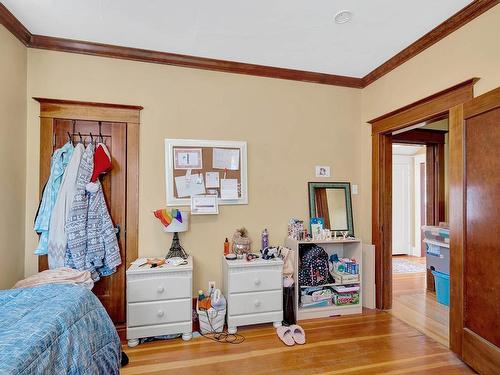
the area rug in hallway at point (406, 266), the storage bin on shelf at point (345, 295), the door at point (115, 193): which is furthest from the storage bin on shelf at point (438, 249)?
the door at point (115, 193)

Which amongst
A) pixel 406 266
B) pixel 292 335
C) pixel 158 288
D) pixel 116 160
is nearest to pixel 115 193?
pixel 116 160

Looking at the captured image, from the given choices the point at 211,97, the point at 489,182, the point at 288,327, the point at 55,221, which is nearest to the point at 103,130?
the point at 55,221

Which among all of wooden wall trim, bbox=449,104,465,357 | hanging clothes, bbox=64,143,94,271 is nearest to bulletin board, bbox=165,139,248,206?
hanging clothes, bbox=64,143,94,271

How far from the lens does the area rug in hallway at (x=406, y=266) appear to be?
4.50 metres

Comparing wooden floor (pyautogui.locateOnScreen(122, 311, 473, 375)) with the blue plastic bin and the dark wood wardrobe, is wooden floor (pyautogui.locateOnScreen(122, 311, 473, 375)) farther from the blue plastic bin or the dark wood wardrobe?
the blue plastic bin

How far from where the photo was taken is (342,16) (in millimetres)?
2049

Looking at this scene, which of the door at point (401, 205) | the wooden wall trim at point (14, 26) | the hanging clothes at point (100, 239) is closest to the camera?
the wooden wall trim at point (14, 26)

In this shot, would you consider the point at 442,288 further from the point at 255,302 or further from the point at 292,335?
the point at 255,302

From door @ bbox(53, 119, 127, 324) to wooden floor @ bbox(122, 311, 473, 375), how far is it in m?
0.46

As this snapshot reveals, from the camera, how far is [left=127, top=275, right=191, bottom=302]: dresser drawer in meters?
2.22

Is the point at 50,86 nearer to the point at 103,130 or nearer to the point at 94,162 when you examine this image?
the point at 103,130

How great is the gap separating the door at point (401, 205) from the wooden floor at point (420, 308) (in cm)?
165

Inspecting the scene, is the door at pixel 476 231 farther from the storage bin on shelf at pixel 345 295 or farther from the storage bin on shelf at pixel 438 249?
the storage bin on shelf at pixel 438 249

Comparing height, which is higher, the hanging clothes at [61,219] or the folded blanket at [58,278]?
the hanging clothes at [61,219]
